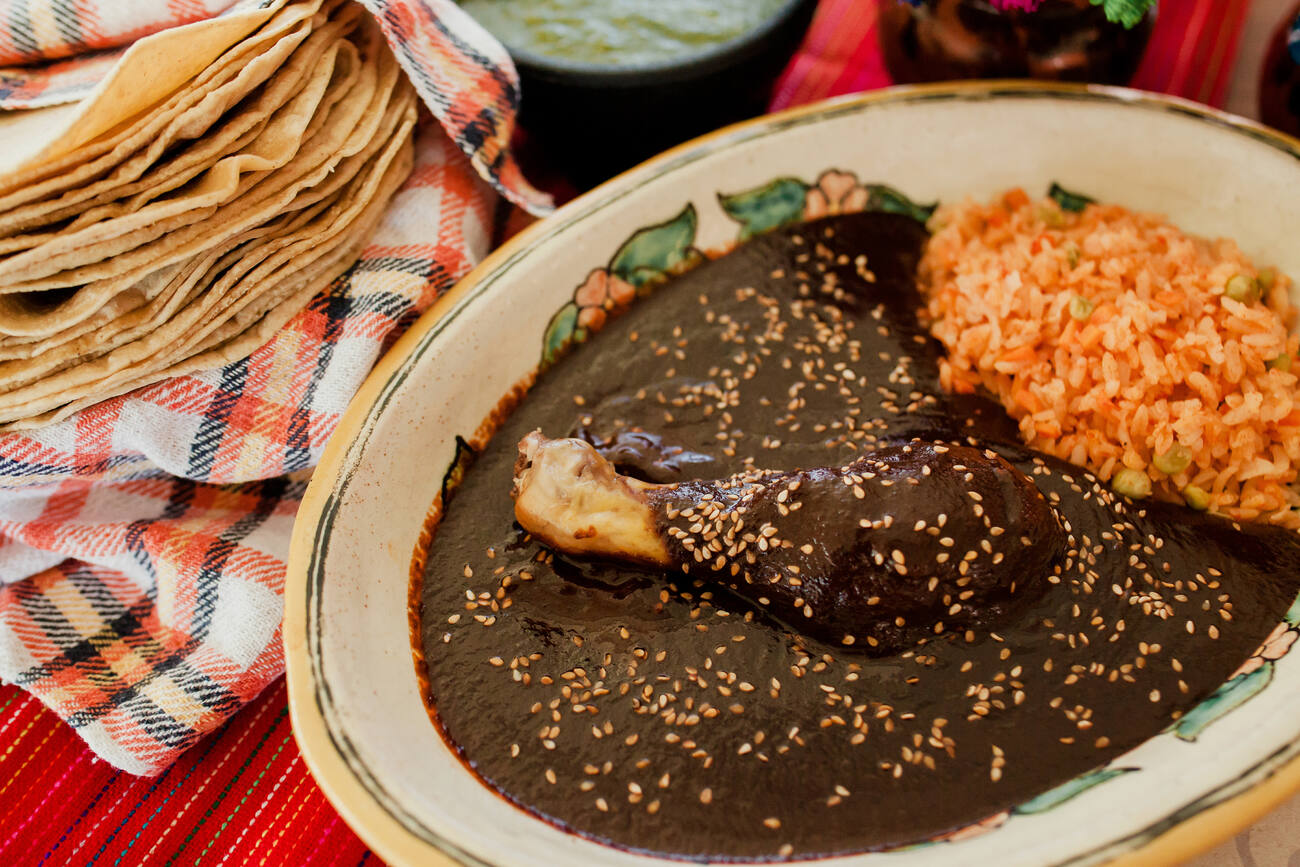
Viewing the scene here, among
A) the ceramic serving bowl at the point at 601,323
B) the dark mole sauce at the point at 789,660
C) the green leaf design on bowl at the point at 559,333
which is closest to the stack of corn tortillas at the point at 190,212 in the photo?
the ceramic serving bowl at the point at 601,323

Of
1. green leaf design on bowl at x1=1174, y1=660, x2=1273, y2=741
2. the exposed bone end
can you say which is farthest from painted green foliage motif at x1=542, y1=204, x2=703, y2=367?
green leaf design on bowl at x1=1174, y1=660, x2=1273, y2=741

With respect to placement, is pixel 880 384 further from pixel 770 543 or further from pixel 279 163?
pixel 279 163

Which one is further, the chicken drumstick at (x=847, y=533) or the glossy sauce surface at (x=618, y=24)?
the glossy sauce surface at (x=618, y=24)

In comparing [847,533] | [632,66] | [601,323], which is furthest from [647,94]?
[847,533]

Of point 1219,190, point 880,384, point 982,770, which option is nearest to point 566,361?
point 880,384

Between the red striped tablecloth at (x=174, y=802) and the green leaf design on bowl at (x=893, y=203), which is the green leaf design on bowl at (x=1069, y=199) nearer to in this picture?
the green leaf design on bowl at (x=893, y=203)

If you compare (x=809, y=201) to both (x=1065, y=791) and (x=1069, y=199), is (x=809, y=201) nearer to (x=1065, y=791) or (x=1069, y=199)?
(x=1069, y=199)

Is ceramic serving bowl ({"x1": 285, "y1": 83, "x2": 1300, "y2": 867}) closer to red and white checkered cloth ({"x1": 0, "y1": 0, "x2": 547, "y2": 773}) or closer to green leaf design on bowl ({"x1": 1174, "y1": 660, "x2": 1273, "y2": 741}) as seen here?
green leaf design on bowl ({"x1": 1174, "y1": 660, "x2": 1273, "y2": 741})
